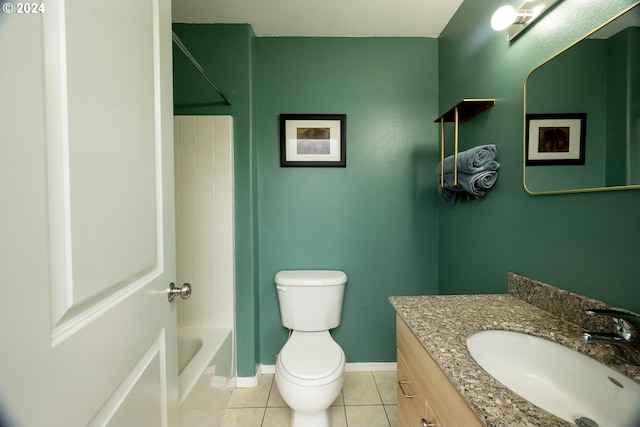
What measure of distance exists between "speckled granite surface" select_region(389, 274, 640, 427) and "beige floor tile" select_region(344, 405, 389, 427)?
0.90m

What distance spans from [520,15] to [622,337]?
44.3 inches

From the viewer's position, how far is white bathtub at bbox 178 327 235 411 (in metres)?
1.15

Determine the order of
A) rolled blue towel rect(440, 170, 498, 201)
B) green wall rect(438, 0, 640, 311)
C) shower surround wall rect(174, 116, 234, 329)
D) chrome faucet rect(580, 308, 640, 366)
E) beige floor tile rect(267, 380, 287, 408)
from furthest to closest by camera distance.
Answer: shower surround wall rect(174, 116, 234, 329) → beige floor tile rect(267, 380, 287, 408) → rolled blue towel rect(440, 170, 498, 201) → green wall rect(438, 0, 640, 311) → chrome faucet rect(580, 308, 640, 366)

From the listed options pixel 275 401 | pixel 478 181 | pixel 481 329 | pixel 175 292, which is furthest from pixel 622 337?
pixel 275 401

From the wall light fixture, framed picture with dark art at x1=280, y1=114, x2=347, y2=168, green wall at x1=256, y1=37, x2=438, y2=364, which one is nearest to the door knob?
green wall at x1=256, y1=37, x2=438, y2=364

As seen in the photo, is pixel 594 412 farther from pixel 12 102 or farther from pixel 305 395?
pixel 12 102

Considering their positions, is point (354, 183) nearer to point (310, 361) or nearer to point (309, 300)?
point (309, 300)

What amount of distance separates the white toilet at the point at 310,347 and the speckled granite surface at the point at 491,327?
1.83 feet

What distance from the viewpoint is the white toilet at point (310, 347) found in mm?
1220

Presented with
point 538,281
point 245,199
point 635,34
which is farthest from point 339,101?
point 538,281

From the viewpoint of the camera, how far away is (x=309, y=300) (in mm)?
1666

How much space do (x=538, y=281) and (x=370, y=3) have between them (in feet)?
5.45

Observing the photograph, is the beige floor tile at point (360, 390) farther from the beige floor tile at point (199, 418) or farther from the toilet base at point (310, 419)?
the beige floor tile at point (199, 418)

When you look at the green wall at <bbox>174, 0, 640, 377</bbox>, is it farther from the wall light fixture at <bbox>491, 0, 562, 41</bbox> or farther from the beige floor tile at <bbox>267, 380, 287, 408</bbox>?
the wall light fixture at <bbox>491, 0, 562, 41</bbox>
